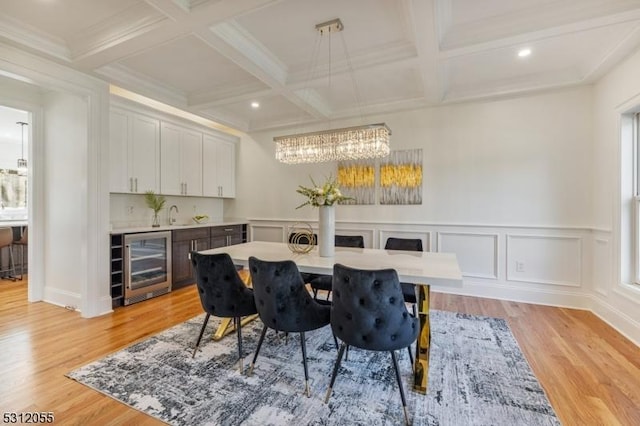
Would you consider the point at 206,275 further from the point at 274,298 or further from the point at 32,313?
the point at 32,313

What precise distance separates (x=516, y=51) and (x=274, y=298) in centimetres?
321

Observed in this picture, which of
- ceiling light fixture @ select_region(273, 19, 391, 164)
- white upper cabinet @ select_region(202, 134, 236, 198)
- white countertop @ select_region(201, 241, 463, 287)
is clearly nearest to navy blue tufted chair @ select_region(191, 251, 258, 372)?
white countertop @ select_region(201, 241, 463, 287)

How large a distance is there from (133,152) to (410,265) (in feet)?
12.5

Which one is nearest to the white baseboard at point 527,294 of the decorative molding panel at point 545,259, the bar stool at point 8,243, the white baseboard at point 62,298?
the decorative molding panel at point 545,259

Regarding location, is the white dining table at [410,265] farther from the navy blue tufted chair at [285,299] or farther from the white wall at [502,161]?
the white wall at [502,161]

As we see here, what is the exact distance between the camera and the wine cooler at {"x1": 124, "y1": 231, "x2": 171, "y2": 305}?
3.63 meters

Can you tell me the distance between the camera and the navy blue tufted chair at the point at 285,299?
2.02m

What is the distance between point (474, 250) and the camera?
403 centimetres

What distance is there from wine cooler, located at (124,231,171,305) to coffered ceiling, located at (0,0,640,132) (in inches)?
72.4

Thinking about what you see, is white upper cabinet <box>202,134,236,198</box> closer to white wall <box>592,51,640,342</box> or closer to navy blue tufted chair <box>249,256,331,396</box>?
navy blue tufted chair <box>249,256,331,396</box>

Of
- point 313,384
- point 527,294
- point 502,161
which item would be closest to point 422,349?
point 313,384

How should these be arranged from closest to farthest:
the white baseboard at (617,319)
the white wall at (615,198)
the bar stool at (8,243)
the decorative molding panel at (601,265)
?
the white baseboard at (617,319), the white wall at (615,198), the decorative molding panel at (601,265), the bar stool at (8,243)

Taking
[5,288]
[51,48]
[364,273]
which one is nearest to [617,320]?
[364,273]

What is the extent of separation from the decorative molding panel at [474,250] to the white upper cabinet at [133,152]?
4207 mm
